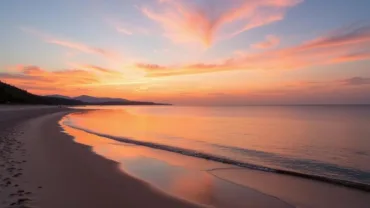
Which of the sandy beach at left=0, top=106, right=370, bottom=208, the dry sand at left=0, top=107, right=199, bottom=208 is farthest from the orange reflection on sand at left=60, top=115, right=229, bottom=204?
the dry sand at left=0, top=107, right=199, bottom=208

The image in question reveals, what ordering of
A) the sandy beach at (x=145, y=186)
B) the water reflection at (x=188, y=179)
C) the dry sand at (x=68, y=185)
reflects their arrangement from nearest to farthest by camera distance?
1. the dry sand at (x=68, y=185)
2. the sandy beach at (x=145, y=186)
3. the water reflection at (x=188, y=179)

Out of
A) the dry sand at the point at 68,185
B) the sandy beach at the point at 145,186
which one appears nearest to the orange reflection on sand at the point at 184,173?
the sandy beach at the point at 145,186

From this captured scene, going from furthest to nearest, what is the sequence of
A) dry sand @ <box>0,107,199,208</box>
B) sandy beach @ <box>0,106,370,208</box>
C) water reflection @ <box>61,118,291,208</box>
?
water reflection @ <box>61,118,291,208</box> → sandy beach @ <box>0,106,370,208</box> → dry sand @ <box>0,107,199,208</box>

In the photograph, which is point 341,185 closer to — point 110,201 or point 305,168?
point 305,168

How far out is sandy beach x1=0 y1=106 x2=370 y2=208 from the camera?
23.4 feet

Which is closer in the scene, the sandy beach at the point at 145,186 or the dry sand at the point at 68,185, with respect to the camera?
the dry sand at the point at 68,185

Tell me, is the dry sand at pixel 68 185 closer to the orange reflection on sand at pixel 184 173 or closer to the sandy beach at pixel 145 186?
the sandy beach at pixel 145 186

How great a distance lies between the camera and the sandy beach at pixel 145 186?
23.4 feet

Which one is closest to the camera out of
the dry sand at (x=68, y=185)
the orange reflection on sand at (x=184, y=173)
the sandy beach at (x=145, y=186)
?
the dry sand at (x=68, y=185)

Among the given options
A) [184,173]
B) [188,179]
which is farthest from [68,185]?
[184,173]

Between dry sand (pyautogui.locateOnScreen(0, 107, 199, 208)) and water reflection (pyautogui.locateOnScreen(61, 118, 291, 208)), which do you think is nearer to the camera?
dry sand (pyautogui.locateOnScreen(0, 107, 199, 208))

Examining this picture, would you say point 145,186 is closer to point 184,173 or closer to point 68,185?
point 68,185

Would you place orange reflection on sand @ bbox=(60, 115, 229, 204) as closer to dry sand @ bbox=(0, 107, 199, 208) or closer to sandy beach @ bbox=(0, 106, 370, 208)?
sandy beach @ bbox=(0, 106, 370, 208)

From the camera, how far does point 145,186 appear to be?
29.0ft
